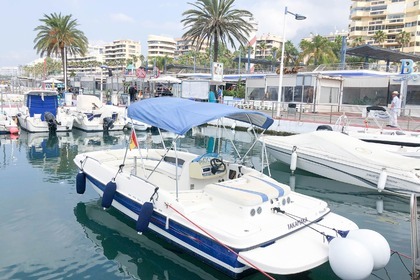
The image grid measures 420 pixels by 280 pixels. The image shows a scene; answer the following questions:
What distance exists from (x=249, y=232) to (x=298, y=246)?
0.84m

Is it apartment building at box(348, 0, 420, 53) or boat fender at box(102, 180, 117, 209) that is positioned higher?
apartment building at box(348, 0, 420, 53)

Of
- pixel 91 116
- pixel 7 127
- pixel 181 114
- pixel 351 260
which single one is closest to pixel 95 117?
pixel 91 116

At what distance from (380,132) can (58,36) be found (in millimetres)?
37466

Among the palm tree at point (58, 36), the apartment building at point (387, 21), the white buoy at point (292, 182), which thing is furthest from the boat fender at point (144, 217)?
the apartment building at point (387, 21)

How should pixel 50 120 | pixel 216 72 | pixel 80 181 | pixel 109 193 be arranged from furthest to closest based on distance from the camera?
pixel 216 72 → pixel 50 120 → pixel 80 181 → pixel 109 193

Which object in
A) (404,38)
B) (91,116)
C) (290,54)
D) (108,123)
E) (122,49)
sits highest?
(122,49)

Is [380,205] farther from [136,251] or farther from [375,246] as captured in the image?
[136,251]

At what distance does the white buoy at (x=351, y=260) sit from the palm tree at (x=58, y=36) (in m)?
41.9

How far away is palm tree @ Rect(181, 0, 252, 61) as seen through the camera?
31.0 meters

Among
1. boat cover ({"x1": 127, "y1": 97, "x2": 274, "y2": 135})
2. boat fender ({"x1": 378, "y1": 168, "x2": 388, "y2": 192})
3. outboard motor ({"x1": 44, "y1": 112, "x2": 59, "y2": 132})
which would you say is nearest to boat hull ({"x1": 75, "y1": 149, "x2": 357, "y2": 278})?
boat cover ({"x1": 127, "y1": 97, "x2": 274, "y2": 135})

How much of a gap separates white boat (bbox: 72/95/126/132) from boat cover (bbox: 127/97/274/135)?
15.8 metres

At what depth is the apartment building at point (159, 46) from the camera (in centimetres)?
15062

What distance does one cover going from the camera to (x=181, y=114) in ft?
23.6

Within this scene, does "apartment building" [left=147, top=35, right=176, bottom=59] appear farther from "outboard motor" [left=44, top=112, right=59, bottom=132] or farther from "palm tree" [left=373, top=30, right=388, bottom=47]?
"outboard motor" [left=44, top=112, right=59, bottom=132]
